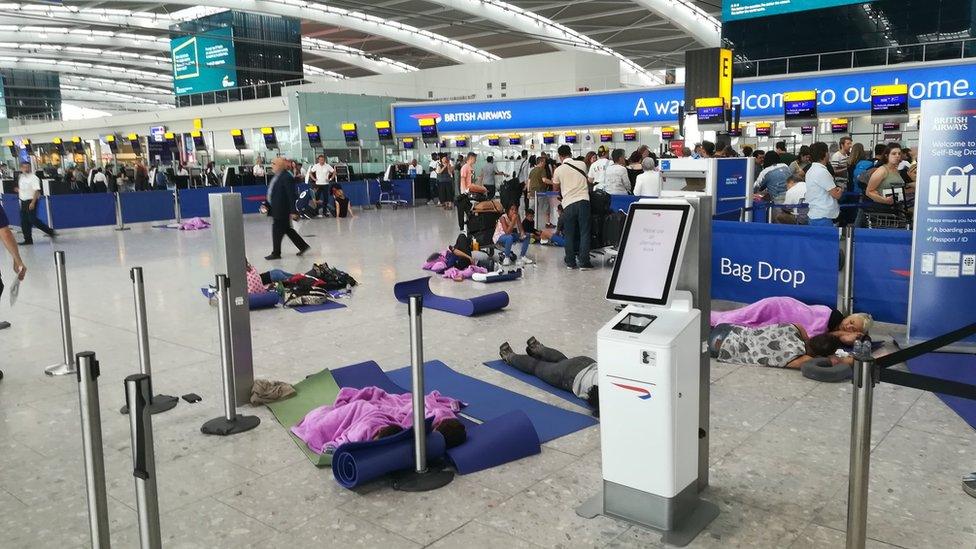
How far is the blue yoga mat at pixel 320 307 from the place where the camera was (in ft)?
25.9

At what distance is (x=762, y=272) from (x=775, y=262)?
0.17 m

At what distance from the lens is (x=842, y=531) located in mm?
3111

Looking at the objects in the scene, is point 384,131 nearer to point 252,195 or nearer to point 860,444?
point 252,195

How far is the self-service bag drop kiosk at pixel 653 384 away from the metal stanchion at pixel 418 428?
2.56ft

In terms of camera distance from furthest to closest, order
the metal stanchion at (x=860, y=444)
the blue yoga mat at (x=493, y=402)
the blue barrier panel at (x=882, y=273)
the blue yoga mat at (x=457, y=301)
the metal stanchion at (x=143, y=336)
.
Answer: the blue yoga mat at (x=457, y=301) → the blue barrier panel at (x=882, y=273) → the metal stanchion at (x=143, y=336) → the blue yoga mat at (x=493, y=402) → the metal stanchion at (x=860, y=444)

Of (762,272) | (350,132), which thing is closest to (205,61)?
(350,132)

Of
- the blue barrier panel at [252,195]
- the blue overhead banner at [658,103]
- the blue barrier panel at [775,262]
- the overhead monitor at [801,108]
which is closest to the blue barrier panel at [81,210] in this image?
the blue barrier panel at [252,195]

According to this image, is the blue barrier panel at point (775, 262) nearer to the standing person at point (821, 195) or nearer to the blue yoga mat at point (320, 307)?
the standing person at point (821, 195)

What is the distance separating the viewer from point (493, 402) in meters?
4.82

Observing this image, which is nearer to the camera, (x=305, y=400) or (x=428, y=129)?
(x=305, y=400)

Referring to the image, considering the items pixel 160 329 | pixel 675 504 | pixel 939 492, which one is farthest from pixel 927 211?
pixel 160 329

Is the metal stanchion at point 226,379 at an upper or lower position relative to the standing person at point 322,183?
lower

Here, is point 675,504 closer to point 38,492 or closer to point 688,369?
point 688,369

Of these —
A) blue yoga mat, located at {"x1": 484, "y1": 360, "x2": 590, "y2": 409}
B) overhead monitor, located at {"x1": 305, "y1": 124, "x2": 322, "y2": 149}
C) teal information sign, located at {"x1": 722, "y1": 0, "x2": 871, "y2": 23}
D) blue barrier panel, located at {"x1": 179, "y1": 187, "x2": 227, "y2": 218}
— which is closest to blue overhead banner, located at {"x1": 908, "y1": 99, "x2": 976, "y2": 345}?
blue yoga mat, located at {"x1": 484, "y1": 360, "x2": 590, "y2": 409}
